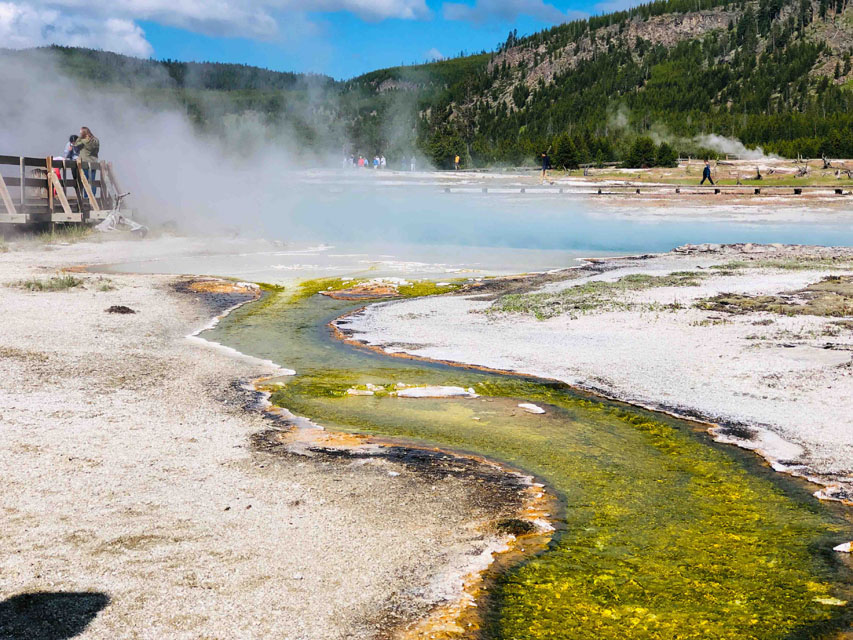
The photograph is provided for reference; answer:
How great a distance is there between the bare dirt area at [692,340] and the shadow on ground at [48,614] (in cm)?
435

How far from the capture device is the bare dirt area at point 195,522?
3.65m

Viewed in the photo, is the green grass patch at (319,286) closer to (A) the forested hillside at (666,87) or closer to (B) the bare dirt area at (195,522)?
(B) the bare dirt area at (195,522)

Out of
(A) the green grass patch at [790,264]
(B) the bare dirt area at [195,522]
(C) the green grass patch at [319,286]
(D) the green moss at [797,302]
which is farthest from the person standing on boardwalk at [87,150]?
(D) the green moss at [797,302]

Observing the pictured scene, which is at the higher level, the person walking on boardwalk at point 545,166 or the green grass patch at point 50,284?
the person walking on boardwalk at point 545,166

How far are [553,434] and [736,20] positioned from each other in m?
157

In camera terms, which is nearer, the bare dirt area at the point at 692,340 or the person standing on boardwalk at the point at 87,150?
the bare dirt area at the point at 692,340

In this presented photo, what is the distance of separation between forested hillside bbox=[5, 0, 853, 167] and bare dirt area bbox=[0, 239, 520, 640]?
48.1m

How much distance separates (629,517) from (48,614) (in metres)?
3.17

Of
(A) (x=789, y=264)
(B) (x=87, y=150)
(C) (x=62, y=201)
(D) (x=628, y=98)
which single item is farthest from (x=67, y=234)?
(D) (x=628, y=98)

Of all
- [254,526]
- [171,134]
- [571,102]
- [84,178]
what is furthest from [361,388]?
[571,102]

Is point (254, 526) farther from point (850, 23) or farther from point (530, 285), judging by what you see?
point (850, 23)

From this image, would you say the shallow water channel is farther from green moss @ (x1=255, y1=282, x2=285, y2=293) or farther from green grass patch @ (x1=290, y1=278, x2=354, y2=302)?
green moss @ (x1=255, y1=282, x2=285, y2=293)

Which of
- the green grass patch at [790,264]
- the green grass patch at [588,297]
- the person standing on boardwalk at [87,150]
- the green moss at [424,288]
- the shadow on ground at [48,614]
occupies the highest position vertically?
the person standing on boardwalk at [87,150]

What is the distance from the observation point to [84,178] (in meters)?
21.4
